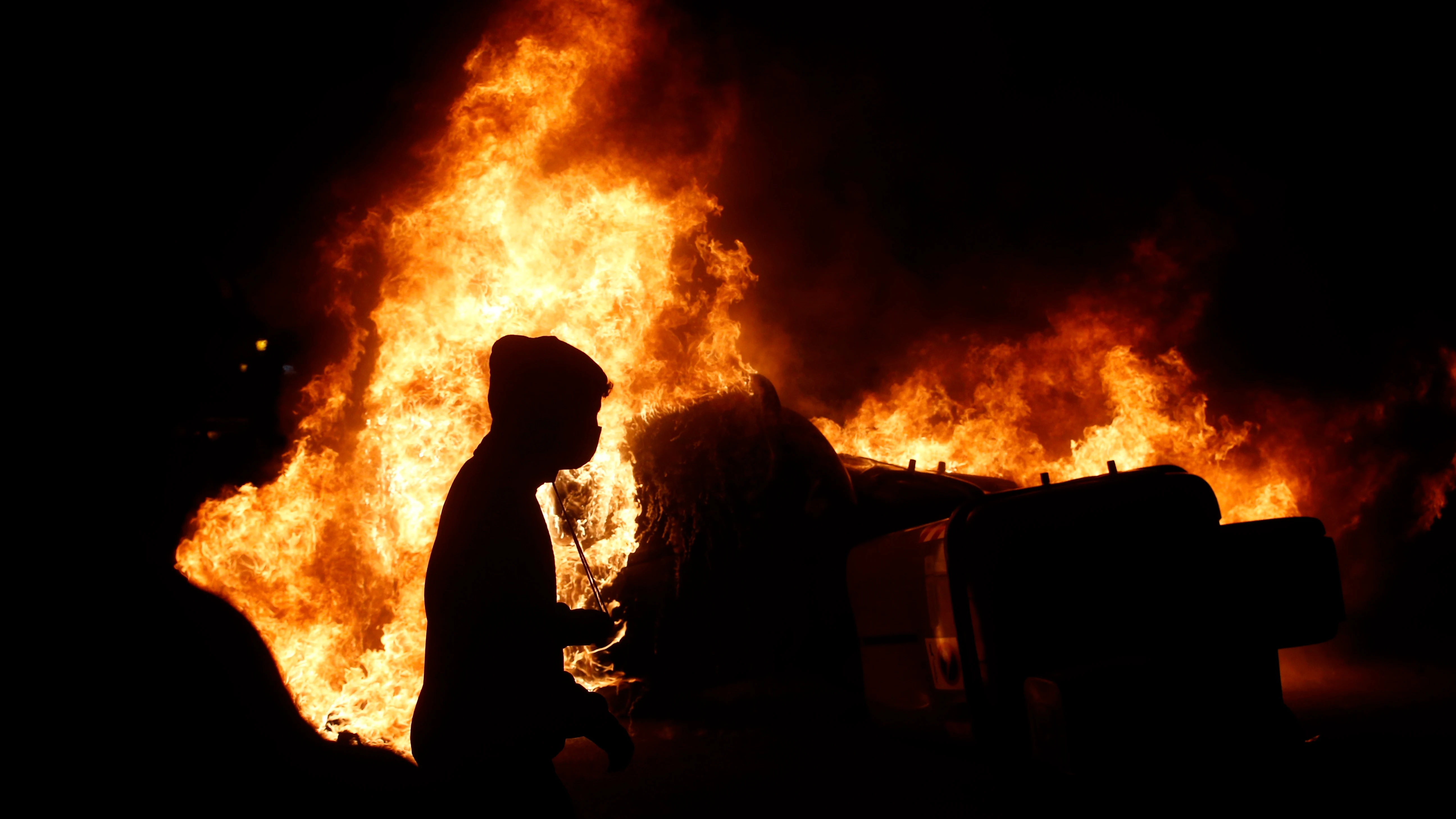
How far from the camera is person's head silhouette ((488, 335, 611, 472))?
242 centimetres

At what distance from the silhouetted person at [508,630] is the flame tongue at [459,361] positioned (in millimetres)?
4743

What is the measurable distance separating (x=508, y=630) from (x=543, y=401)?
75cm

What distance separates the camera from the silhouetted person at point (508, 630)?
2021 millimetres

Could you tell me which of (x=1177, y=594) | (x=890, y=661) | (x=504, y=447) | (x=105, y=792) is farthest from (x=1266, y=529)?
(x=105, y=792)

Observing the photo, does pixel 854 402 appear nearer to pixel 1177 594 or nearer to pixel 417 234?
pixel 417 234

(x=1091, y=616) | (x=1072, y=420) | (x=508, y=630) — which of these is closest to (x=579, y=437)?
(x=508, y=630)

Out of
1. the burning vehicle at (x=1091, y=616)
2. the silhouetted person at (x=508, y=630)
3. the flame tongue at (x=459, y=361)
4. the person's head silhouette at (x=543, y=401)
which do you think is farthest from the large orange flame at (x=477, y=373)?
the person's head silhouette at (x=543, y=401)

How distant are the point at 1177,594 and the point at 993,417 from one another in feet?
27.0

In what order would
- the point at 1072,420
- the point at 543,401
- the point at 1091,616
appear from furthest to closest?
1. the point at 1072,420
2. the point at 1091,616
3. the point at 543,401

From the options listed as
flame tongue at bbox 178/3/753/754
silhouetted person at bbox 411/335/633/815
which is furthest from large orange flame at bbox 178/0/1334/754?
silhouetted person at bbox 411/335/633/815

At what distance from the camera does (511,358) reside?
99.4 inches

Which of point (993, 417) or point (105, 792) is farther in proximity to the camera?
point (993, 417)

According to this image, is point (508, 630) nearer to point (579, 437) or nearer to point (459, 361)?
point (579, 437)

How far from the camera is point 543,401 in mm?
2463
